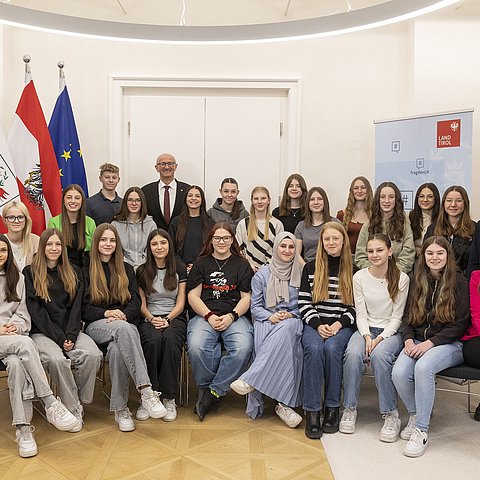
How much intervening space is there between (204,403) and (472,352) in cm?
165

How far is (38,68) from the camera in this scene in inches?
221

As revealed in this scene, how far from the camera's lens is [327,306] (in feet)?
12.3

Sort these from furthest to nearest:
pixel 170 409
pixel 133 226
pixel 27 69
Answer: pixel 27 69, pixel 133 226, pixel 170 409

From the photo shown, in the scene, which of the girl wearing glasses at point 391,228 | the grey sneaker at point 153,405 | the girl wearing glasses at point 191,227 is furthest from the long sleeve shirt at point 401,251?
the grey sneaker at point 153,405

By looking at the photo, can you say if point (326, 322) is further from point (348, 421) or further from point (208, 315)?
point (208, 315)

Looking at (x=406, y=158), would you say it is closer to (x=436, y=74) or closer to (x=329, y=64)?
(x=436, y=74)

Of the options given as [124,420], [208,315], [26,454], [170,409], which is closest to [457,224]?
[208,315]

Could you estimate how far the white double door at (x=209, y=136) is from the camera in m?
5.72

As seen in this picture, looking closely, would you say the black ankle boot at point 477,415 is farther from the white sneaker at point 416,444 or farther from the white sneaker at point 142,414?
the white sneaker at point 142,414

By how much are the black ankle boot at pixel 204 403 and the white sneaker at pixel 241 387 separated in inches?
9.0

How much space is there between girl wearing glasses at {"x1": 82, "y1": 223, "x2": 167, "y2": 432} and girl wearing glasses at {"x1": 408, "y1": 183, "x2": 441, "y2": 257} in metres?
2.08

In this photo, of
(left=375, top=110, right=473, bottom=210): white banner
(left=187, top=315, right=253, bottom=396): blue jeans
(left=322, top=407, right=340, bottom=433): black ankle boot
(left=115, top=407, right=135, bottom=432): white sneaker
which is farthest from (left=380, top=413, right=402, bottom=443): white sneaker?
(left=375, top=110, right=473, bottom=210): white banner

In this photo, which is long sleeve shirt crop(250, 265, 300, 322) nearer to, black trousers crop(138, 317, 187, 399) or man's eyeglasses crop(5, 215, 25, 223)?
black trousers crop(138, 317, 187, 399)

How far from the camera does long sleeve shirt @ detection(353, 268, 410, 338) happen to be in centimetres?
362
